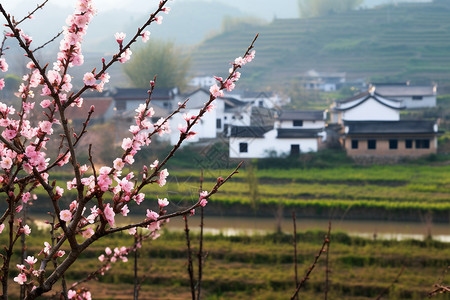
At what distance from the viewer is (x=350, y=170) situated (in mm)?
17797

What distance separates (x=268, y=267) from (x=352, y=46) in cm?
3751

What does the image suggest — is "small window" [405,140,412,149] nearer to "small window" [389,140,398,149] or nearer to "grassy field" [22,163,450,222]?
"small window" [389,140,398,149]

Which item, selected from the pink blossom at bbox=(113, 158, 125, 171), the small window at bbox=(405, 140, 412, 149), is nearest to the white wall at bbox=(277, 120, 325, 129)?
the small window at bbox=(405, 140, 412, 149)

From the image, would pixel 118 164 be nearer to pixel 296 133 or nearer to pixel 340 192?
pixel 340 192

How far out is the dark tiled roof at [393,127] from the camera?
19.1 m

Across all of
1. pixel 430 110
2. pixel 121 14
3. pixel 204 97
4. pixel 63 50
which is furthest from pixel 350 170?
pixel 121 14

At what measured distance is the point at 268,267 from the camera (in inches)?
375

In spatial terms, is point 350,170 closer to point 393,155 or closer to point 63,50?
point 393,155

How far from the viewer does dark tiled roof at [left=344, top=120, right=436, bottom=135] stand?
19.1m

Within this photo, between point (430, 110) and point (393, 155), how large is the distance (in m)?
8.07

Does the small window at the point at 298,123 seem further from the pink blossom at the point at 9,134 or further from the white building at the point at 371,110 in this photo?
the pink blossom at the point at 9,134

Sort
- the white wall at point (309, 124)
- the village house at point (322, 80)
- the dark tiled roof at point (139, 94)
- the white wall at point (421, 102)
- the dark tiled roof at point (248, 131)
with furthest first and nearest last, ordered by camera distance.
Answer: the village house at point (322, 80) < the white wall at point (421, 102) < the dark tiled roof at point (139, 94) < the white wall at point (309, 124) < the dark tiled roof at point (248, 131)

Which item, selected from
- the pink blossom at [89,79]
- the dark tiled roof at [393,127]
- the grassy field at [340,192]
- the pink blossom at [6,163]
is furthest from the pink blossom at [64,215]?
the dark tiled roof at [393,127]

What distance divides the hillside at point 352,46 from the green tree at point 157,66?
12.1 m
